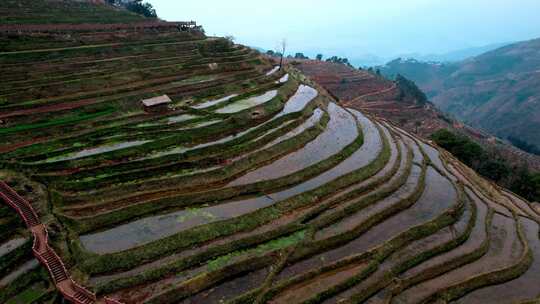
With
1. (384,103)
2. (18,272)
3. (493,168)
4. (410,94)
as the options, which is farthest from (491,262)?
(410,94)

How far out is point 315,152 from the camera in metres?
33.8

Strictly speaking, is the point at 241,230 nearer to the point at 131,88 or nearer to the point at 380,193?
the point at 380,193

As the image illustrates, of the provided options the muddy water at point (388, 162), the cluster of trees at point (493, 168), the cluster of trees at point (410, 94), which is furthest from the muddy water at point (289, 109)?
the cluster of trees at point (410, 94)

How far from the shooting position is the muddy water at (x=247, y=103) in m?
39.4

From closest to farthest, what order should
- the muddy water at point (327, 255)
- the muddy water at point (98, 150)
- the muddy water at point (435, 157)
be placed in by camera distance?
the muddy water at point (327, 255)
the muddy water at point (98, 150)
the muddy water at point (435, 157)

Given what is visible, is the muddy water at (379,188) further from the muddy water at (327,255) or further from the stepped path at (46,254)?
the stepped path at (46,254)

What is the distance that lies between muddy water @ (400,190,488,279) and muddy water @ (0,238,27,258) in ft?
67.9

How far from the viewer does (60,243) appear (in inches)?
781

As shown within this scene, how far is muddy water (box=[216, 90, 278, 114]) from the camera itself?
39397 mm

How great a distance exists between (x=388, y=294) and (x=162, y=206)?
14.2 metres

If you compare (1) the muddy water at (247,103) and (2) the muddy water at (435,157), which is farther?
(1) the muddy water at (247,103)

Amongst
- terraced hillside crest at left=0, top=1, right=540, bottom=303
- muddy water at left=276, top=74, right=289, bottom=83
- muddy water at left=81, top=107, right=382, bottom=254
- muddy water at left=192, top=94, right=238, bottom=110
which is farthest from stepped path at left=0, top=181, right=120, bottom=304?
muddy water at left=276, top=74, right=289, bottom=83

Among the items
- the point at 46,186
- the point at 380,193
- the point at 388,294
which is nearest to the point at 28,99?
the point at 46,186

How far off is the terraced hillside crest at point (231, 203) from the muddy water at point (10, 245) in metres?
0.12
